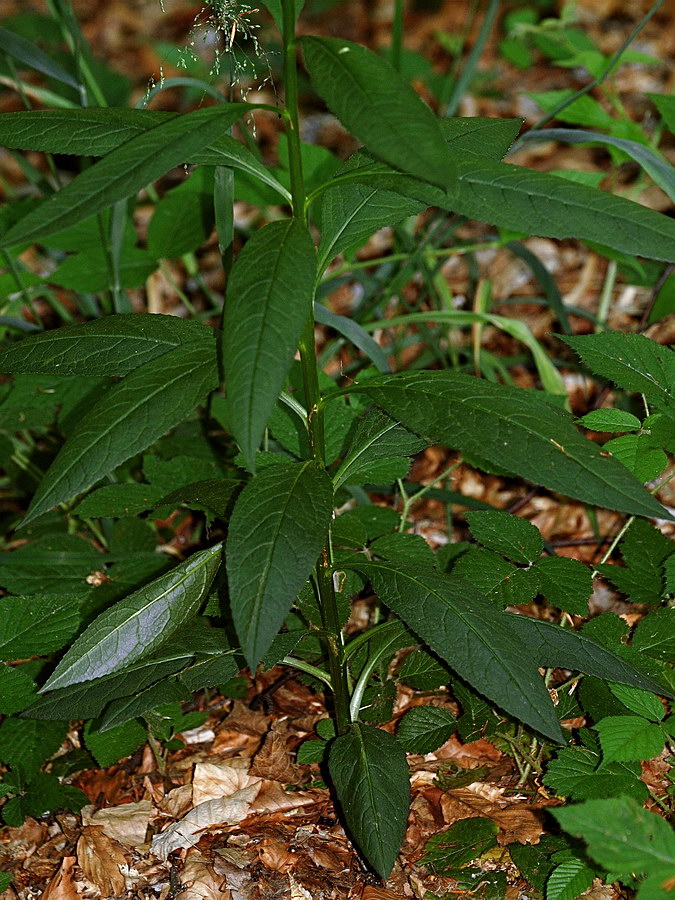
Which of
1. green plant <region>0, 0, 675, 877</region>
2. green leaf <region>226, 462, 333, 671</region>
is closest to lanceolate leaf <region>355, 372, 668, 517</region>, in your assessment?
green plant <region>0, 0, 675, 877</region>

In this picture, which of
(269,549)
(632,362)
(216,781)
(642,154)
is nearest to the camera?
(269,549)

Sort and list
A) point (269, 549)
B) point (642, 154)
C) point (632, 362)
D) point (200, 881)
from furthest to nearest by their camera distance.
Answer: point (642, 154) → point (632, 362) → point (200, 881) → point (269, 549)

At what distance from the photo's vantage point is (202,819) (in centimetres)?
158

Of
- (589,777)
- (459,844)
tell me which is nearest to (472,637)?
(589,777)

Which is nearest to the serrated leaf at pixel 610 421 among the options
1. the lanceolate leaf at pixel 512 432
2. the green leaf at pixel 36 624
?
the lanceolate leaf at pixel 512 432

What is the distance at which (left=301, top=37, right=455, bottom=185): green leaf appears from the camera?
94 centimetres

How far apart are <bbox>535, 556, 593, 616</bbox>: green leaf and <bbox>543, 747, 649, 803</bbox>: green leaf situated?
236 mm

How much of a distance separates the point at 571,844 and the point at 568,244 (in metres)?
2.42

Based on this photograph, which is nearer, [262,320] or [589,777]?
[262,320]

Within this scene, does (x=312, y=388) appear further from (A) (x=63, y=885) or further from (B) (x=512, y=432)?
(A) (x=63, y=885)

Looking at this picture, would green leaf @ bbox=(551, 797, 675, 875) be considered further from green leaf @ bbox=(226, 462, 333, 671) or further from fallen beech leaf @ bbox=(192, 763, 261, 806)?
fallen beech leaf @ bbox=(192, 763, 261, 806)

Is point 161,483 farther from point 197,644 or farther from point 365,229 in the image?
point 365,229

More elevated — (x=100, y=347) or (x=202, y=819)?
(x=100, y=347)

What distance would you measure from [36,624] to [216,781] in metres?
0.46
